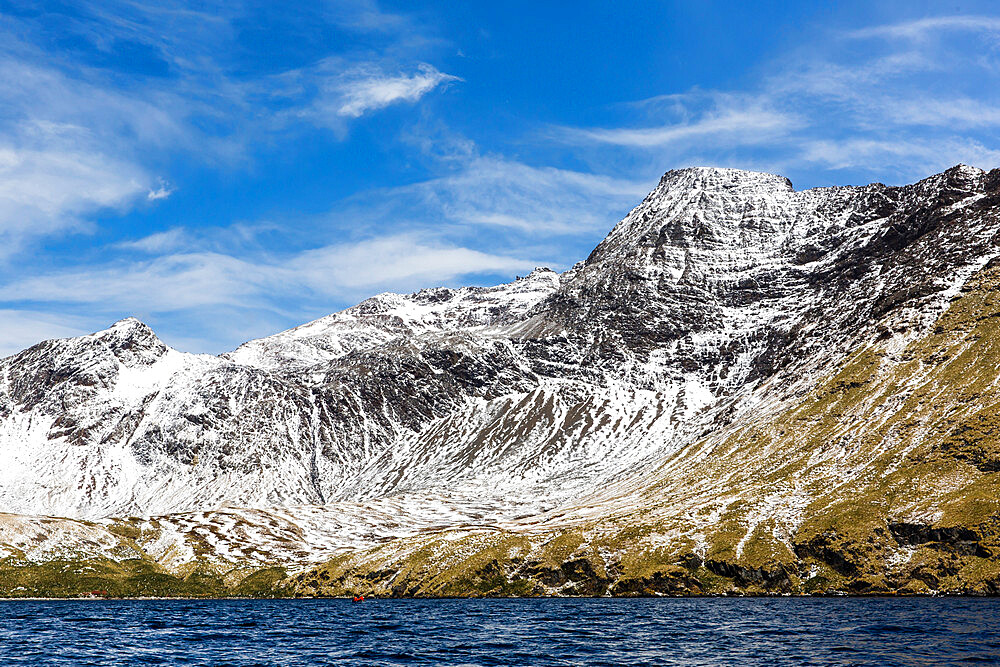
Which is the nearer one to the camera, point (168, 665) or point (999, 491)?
point (168, 665)

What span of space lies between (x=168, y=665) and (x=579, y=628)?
49.3m

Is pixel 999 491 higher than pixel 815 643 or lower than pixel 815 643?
higher

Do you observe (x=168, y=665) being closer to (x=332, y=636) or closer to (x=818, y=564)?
(x=332, y=636)

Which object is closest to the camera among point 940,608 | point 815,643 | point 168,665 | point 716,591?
point 168,665

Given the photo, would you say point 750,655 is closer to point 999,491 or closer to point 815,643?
point 815,643

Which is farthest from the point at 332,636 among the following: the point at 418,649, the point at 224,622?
the point at 224,622

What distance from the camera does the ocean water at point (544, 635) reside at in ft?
269

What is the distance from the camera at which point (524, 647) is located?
91.8 m

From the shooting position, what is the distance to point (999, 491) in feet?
643

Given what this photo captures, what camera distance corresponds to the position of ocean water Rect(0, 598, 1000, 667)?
81.9m

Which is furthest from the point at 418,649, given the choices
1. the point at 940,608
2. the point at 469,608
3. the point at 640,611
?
the point at 940,608

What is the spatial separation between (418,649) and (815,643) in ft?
125

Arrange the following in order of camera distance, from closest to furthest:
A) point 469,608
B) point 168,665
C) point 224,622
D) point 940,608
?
point 168,665, point 940,608, point 224,622, point 469,608

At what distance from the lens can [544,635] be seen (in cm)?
10388
